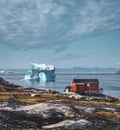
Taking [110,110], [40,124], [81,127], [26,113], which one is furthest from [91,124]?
[110,110]

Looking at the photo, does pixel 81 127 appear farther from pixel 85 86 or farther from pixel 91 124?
pixel 85 86

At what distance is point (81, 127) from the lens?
52.2 m

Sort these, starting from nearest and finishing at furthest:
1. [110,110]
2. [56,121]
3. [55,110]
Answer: [56,121]
[55,110]
[110,110]

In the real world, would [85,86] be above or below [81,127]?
above

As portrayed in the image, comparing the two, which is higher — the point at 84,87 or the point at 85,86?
the point at 85,86

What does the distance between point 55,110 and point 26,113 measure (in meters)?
5.82

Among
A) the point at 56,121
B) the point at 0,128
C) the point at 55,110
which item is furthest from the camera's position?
the point at 55,110

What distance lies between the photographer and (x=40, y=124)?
178ft

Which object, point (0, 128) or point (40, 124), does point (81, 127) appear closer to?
point (40, 124)

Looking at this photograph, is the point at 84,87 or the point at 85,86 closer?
the point at 85,86

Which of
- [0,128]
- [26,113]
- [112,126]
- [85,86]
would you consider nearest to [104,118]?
[112,126]

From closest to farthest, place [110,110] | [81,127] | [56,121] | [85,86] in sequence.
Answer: [81,127] → [56,121] → [110,110] → [85,86]

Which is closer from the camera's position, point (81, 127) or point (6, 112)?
point (81, 127)

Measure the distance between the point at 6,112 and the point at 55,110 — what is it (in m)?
9.13
